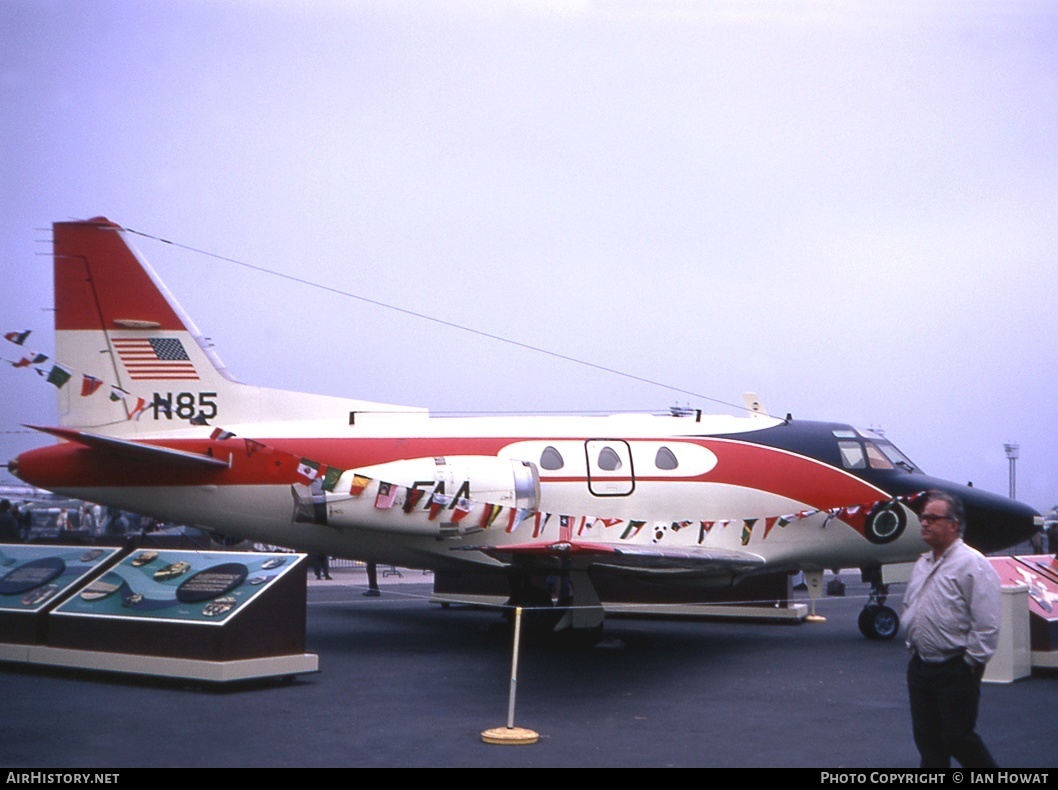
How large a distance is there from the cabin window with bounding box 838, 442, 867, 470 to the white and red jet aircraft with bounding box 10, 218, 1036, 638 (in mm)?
33

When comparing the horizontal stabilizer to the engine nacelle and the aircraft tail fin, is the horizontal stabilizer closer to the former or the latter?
the aircraft tail fin

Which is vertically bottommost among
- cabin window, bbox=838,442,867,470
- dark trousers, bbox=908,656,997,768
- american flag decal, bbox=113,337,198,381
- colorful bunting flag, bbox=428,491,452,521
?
colorful bunting flag, bbox=428,491,452,521

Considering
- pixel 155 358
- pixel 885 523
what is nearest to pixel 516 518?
pixel 155 358

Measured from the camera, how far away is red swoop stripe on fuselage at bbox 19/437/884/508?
48.4 ft

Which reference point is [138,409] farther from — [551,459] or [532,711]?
[532,711]

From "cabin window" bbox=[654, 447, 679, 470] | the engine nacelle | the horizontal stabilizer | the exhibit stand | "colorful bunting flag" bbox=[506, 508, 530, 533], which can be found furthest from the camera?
"cabin window" bbox=[654, 447, 679, 470]

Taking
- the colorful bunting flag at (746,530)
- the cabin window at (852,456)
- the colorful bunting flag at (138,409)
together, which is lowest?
the colorful bunting flag at (746,530)

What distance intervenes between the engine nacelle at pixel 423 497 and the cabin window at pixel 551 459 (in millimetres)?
702

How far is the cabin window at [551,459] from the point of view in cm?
1602

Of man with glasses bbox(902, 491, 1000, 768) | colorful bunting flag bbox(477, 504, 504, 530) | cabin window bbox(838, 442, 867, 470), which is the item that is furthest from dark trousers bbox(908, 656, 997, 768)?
cabin window bbox(838, 442, 867, 470)

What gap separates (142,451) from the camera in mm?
14219

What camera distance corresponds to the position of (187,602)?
11.7 m

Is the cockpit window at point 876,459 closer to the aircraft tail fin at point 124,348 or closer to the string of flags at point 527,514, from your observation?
the string of flags at point 527,514

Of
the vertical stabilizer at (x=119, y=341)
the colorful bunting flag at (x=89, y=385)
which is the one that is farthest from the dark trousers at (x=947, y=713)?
the vertical stabilizer at (x=119, y=341)
